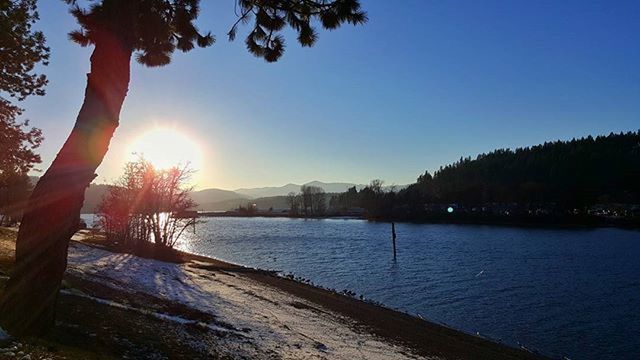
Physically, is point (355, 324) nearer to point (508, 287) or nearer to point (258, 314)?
point (258, 314)

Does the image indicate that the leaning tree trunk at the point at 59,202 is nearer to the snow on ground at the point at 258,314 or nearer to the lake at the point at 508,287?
the snow on ground at the point at 258,314

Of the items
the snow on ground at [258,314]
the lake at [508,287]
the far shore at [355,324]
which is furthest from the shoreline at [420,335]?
the lake at [508,287]

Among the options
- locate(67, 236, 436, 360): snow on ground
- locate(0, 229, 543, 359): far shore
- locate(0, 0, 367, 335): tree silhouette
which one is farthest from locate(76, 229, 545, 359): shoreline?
locate(0, 0, 367, 335): tree silhouette

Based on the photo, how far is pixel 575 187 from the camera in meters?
176

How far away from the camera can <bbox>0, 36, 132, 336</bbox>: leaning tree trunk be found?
8.08 metres

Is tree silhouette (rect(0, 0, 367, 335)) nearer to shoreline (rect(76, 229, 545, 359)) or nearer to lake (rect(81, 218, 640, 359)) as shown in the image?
shoreline (rect(76, 229, 545, 359))

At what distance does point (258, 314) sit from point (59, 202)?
12050 millimetres

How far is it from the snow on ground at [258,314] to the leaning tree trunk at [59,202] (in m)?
4.61

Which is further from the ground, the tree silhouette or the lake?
the tree silhouette

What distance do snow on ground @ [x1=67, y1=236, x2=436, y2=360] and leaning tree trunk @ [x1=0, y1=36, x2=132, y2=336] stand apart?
15.1 ft

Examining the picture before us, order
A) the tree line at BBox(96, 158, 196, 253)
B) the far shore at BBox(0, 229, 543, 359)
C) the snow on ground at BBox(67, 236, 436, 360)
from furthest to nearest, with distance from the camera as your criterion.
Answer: the tree line at BBox(96, 158, 196, 253) → the far shore at BBox(0, 229, 543, 359) → the snow on ground at BBox(67, 236, 436, 360)

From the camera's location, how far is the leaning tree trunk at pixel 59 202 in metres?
8.08

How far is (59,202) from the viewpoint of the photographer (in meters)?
8.28

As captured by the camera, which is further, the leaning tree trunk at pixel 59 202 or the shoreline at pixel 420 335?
the shoreline at pixel 420 335
